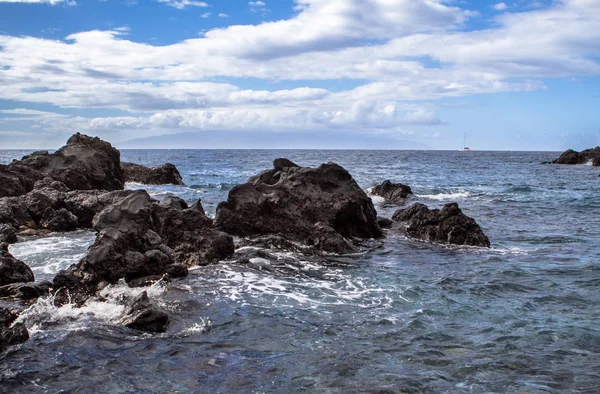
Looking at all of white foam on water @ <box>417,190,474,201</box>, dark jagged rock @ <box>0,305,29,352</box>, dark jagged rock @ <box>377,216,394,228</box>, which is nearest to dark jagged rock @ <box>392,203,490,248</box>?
dark jagged rock @ <box>377,216,394,228</box>

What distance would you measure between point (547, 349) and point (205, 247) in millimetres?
10252

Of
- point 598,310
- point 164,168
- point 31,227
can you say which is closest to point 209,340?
point 598,310

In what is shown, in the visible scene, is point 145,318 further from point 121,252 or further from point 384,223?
point 384,223

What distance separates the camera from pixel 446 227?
1997 centimetres

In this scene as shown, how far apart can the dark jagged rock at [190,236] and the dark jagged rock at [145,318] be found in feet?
17.8

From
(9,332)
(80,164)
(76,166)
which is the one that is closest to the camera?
(9,332)

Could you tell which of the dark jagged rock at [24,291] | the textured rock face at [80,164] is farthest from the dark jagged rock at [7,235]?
the textured rock face at [80,164]

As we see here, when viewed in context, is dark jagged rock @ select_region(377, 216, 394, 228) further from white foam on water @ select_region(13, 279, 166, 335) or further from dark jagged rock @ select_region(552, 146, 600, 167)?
dark jagged rock @ select_region(552, 146, 600, 167)

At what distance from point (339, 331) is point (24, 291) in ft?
23.0

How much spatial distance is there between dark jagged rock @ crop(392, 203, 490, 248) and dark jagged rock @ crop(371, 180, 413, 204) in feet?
39.1

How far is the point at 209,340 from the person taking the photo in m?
9.73

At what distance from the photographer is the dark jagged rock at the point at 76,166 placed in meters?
29.1

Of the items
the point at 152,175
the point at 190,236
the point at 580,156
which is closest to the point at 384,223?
the point at 190,236

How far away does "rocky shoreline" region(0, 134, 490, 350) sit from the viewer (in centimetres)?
1213
